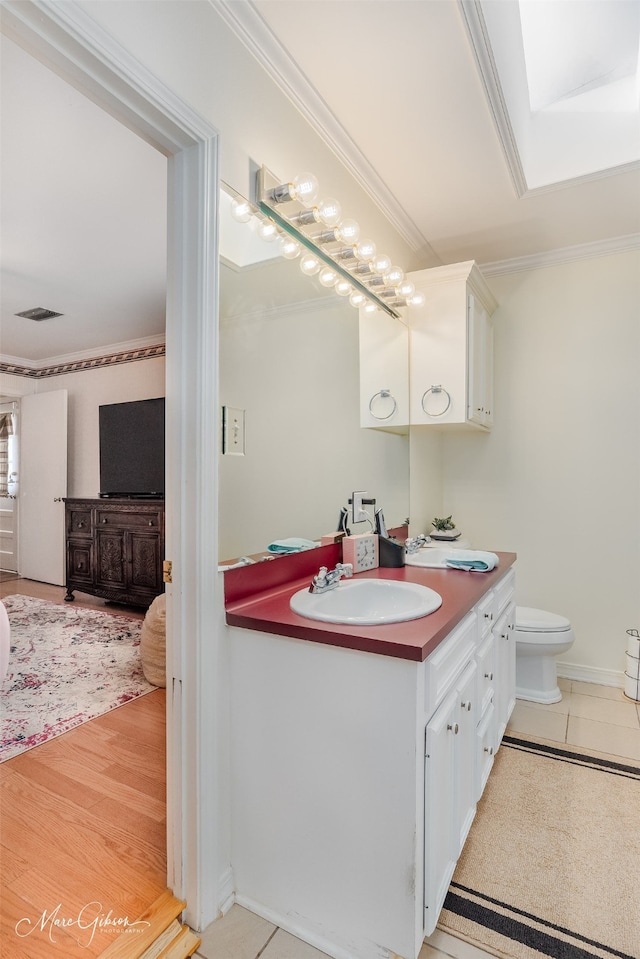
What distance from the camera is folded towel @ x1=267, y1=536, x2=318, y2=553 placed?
1724 millimetres

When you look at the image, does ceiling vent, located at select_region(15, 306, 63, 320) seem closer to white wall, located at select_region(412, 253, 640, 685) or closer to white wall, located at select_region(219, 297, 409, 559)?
white wall, located at select_region(219, 297, 409, 559)

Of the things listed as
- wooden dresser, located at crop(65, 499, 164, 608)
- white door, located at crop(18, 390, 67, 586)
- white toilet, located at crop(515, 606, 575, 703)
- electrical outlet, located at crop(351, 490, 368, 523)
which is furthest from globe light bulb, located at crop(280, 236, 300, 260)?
white door, located at crop(18, 390, 67, 586)

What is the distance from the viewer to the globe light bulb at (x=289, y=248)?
1728 mm

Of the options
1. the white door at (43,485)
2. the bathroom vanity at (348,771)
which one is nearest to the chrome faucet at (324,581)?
the bathroom vanity at (348,771)

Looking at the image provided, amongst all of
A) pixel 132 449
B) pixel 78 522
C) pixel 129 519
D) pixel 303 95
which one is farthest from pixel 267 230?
pixel 78 522

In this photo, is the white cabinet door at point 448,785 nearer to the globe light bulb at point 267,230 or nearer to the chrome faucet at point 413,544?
the chrome faucet at point 413,544

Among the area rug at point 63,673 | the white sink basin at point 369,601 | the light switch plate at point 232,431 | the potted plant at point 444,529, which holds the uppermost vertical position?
the light switch plate at point 232,431

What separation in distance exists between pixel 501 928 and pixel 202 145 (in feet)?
7.28

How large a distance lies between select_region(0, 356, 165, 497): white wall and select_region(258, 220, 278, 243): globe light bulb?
3.32 meters

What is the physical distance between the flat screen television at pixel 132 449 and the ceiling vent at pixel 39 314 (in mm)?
927

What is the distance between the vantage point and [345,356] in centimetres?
225

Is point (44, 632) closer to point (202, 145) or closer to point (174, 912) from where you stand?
point (174, 912)

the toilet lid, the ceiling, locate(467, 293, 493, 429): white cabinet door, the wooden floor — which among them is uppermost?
the ceiling

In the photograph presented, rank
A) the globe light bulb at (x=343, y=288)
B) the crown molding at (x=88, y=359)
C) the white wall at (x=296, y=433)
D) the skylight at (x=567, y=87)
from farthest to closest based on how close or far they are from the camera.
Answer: the crown molding at (x=88, y=359), the globe light bulb at (x=343, y=288), the skylight at (x=567, y=87), the white wall at (x=296, y=433)
